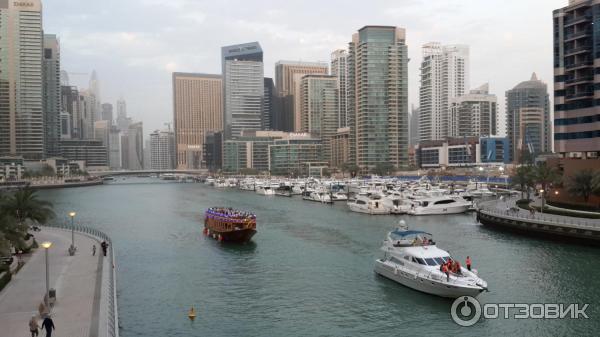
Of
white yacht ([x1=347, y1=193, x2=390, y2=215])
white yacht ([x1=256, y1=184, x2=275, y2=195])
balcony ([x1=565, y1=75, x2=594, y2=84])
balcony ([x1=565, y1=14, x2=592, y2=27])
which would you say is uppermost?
balcony ([x1=565, y1=14, x2=592, y2=27])

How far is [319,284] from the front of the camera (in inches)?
1735

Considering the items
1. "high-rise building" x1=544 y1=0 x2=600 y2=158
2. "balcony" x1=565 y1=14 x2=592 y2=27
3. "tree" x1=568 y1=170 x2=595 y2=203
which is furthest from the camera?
"balcony" x1=565 y1=14 x2=592 y2=27

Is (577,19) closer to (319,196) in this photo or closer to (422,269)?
(422,269)

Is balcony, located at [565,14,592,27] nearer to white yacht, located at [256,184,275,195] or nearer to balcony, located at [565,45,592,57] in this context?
balcony, located at [565,45,592,57]

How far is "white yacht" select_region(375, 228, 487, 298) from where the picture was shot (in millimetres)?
36906

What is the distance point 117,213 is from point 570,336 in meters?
96.4

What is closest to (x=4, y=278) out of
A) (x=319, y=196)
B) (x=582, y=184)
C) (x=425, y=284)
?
(x=425, y=284)

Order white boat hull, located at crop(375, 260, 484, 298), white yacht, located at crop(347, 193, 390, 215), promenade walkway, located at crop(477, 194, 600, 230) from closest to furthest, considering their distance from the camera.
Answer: white boat hull, located at crop(375, 260, 484, 298) → promenade walkway, located at crop(477, 194, 600, 230) → white yacht, located at crop(347, 193, 390, 215)

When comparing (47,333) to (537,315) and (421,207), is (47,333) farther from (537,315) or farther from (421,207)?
(421,207)

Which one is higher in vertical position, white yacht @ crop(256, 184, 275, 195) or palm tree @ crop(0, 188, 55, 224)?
palm tree @ crop(0, 188, 55, 224)

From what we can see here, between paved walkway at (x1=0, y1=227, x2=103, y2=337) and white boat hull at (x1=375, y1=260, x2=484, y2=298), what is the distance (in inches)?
892

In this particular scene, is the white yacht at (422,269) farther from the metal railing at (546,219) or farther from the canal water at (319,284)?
the metal railing at (546,219)

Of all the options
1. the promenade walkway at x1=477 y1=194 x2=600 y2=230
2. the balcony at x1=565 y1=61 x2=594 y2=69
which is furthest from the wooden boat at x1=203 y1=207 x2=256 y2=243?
the balcony at x1=565 y1=61 x2=594 y2=69

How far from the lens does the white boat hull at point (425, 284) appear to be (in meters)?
36.7
